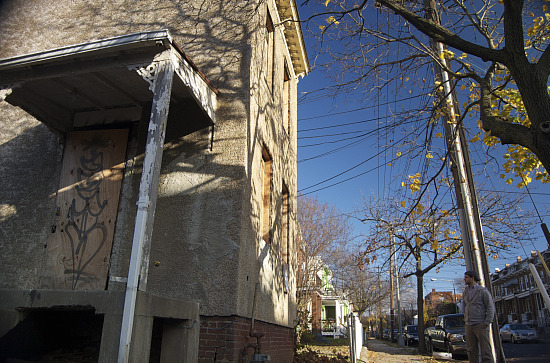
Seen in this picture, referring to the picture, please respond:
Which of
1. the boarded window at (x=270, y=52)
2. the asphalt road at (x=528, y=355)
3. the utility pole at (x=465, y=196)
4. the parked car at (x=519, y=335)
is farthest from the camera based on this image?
the parked car at (x=519, y=335)

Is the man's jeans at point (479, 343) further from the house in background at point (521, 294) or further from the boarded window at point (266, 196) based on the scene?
the house in background at point (521, 294)

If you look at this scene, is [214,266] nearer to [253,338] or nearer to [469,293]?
[253,338]

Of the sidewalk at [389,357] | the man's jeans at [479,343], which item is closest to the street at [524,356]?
the sidewalk at [389,357]

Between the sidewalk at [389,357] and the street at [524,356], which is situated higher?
the street at [524,356]

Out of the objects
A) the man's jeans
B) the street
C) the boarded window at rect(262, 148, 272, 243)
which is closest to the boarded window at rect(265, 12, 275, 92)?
the boarded window at rect(262, 148, 272, 243)

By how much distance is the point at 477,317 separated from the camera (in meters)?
7.55

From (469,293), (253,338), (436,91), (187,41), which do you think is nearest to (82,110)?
(187,41)

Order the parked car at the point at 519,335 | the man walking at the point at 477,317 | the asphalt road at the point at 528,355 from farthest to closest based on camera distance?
the parked car at the point at 519,335
the asphalt road at the point at 528,355
the man walking at the point at 477,317

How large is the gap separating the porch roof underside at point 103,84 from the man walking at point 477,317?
570 centimetres

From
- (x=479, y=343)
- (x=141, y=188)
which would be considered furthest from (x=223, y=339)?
(x=479, y=343)

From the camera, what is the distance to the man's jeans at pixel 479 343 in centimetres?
745

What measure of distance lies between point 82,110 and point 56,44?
8.18 ft

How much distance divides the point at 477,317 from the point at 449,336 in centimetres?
825

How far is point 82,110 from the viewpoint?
7.10m
